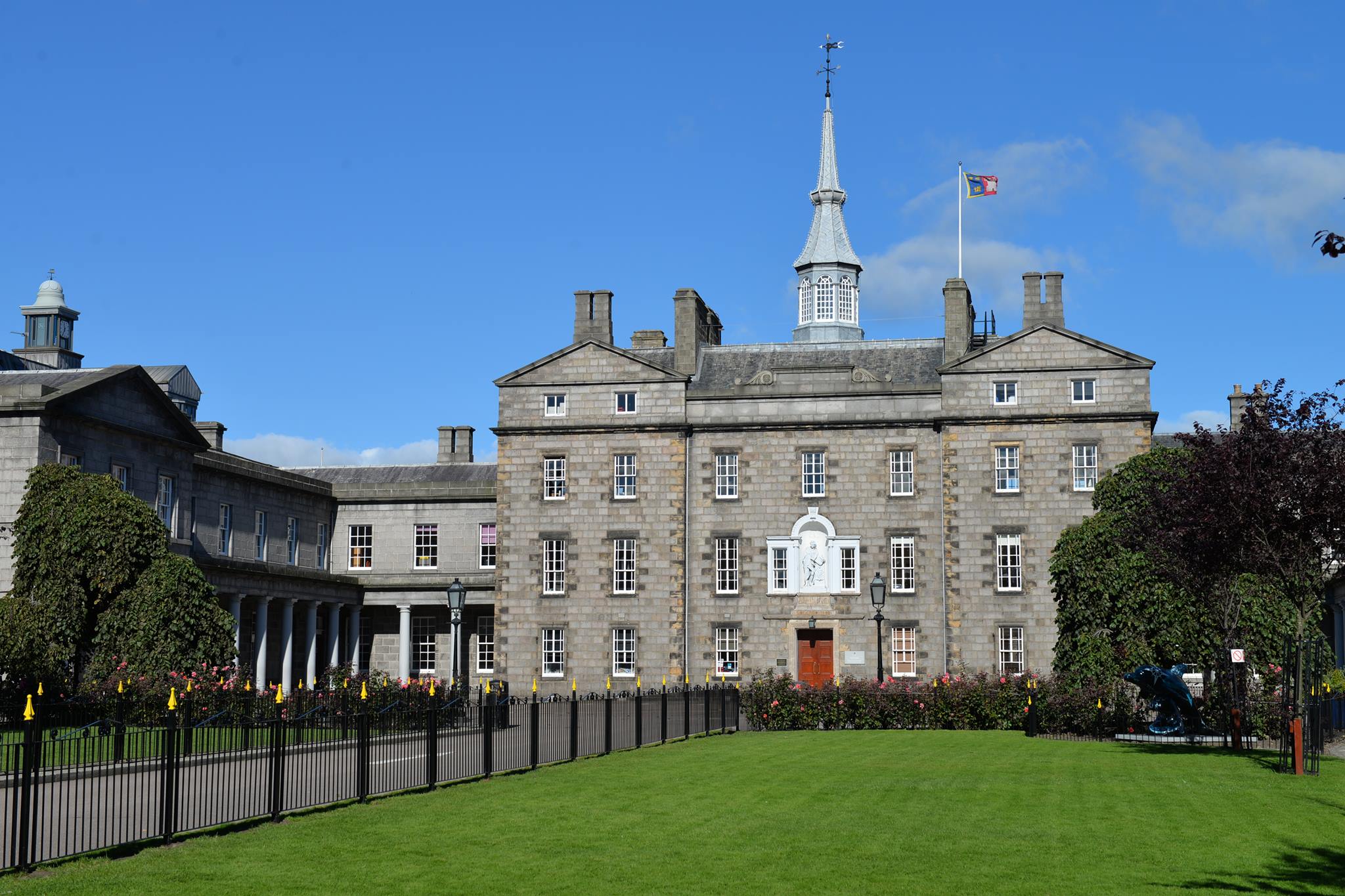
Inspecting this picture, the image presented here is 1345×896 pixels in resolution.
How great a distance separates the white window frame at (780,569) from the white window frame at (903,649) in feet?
13.5

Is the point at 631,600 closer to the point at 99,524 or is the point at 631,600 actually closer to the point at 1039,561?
the point at 1039,561

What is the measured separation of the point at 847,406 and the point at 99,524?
1030 inches

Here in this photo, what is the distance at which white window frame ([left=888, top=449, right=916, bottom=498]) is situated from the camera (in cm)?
5238

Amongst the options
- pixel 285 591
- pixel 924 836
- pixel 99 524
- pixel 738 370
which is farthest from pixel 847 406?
pixel 924 836

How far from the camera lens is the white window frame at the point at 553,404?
5472 cm

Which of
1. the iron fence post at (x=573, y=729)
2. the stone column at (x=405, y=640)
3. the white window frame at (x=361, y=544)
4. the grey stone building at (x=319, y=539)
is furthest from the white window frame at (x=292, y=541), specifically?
the iron fence post at (x=573, y=729)

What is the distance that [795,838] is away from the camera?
52.9ft

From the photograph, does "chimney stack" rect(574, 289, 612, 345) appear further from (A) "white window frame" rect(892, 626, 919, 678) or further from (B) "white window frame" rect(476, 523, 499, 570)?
(A) "white window frame" rect(892, 626, 919, 678)

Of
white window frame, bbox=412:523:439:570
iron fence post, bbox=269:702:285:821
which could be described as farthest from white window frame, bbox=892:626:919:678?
iron fence post, bbox=269:702:285:821

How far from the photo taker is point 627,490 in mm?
53969

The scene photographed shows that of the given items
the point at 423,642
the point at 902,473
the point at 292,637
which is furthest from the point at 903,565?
the point at 292,637

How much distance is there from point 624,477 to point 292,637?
14196mm

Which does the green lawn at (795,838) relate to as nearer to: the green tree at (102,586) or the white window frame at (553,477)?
the green tree at (102,586)

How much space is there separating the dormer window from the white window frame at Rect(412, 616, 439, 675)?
1238 inches
